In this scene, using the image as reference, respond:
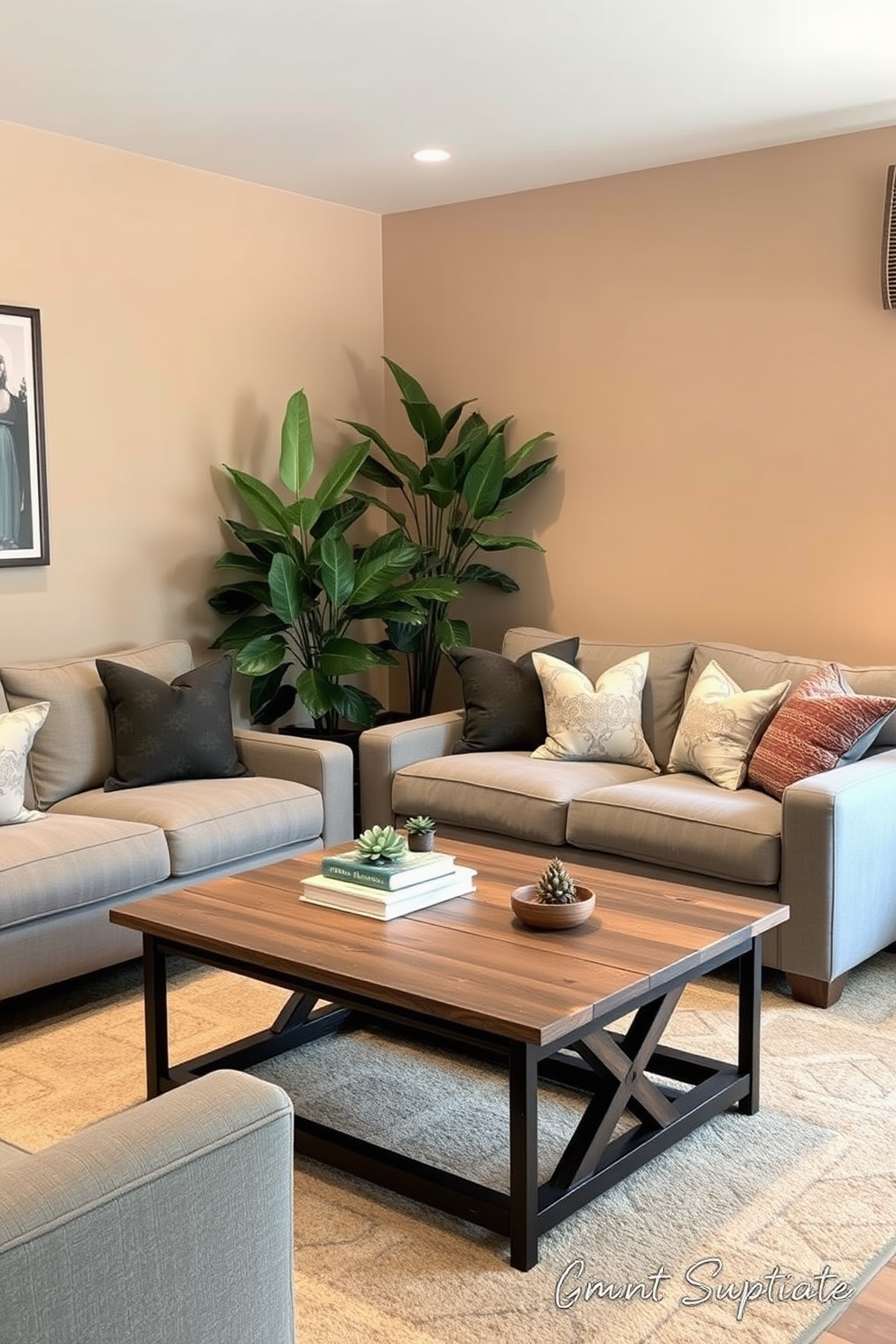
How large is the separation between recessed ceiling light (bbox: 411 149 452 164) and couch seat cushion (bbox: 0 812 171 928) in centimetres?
254

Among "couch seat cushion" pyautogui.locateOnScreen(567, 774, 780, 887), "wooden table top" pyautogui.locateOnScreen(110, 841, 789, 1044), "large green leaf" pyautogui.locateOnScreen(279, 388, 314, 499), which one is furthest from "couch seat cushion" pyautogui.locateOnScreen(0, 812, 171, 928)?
"large green leaf" pyautogui.locateOnScreen(279, 388, 314, 499)

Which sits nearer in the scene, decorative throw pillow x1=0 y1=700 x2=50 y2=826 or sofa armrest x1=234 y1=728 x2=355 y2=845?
decorative throw pillow x1=0 y1=700 x2=50 y2=826

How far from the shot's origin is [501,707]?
4.65 metres

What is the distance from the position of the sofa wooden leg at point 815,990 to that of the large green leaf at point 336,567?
6.70ft

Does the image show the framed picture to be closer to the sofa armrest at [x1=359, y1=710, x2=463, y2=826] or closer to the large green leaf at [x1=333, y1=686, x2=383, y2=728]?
the large green leaf at [x1=333, y1=686, x2=383, y2=728]

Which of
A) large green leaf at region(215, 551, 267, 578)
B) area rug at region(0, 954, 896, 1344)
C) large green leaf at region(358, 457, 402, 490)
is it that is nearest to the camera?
area rug at region(0, 954, 896, 1344)

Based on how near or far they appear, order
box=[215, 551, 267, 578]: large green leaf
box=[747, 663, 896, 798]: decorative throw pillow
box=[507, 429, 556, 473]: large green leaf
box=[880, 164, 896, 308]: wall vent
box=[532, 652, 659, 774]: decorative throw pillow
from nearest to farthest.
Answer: box=[747, 663, 896, 798]: decorative throw pillow
box=[880, 164, 896, 308]: wall vent
box=[532, 652, 659, 774]: decorative throw pillow
box=[215, 551, 267, 578]: large green leaf
box=[507, 429, 556, 473]: large green leaf

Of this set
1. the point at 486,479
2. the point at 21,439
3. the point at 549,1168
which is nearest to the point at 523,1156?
the point at 549,1168

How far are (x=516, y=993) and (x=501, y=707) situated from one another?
7.49 ft

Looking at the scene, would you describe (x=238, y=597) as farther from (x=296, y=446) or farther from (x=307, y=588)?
(x=296, y=446)

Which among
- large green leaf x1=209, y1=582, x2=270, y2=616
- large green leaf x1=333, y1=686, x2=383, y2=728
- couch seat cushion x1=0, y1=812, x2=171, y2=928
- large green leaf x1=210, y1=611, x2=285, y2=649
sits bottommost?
couch seat cushion x1=0, y1=812, x2=171, y2=928

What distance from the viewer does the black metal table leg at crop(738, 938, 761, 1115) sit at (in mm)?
2912

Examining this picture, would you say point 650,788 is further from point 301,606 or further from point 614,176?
point 614,176

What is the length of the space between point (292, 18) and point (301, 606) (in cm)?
203
